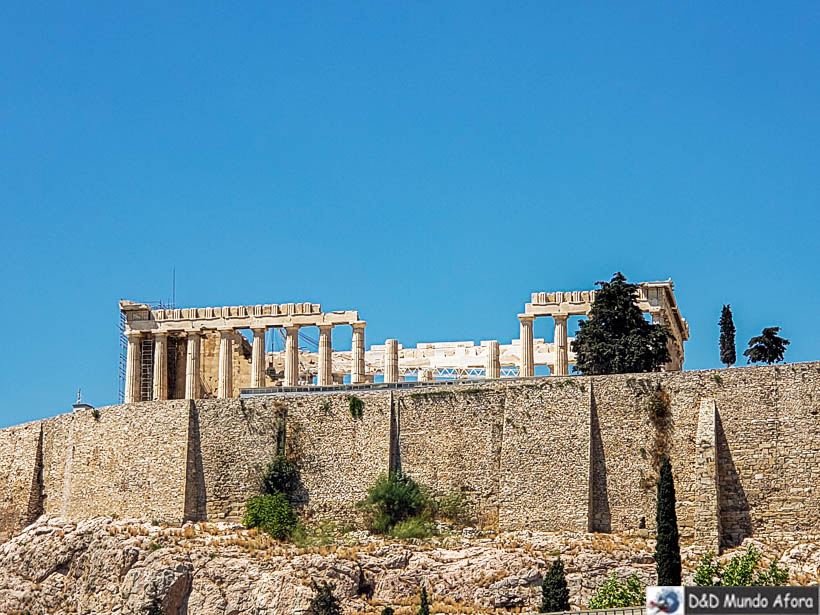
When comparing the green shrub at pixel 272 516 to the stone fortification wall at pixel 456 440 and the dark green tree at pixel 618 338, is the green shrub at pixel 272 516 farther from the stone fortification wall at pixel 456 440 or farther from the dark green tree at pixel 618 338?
the dark green tree at pixel 618 338

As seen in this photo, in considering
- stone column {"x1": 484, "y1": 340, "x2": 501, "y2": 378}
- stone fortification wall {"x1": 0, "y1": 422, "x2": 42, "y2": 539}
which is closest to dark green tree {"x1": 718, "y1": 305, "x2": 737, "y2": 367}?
stone column {"x1": 484, "y1": 340, "x2": 501, "y2": 378}

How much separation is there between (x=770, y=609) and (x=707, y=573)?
14.4 metres

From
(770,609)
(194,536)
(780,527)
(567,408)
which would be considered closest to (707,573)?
(780,527)

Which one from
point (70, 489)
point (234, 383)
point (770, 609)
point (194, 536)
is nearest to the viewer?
point (770, 609)

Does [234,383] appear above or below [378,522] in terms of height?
above

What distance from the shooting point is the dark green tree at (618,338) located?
6725 cm

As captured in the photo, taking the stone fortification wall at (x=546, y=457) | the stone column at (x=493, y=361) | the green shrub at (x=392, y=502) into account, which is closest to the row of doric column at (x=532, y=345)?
the stone column at (x=493, y=361)

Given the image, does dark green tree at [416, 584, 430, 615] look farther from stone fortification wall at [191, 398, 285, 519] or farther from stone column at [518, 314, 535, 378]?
stone column at [518, 314, 535, 378]

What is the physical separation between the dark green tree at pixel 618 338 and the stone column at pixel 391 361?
36.4 feet

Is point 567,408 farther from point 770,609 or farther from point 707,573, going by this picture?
point 770,609

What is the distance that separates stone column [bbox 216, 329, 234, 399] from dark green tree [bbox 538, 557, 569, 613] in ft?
75.4

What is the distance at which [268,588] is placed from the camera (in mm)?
61344

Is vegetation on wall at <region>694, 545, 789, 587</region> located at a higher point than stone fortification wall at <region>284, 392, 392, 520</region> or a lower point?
lower

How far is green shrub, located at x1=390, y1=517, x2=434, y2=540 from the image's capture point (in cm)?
6281
